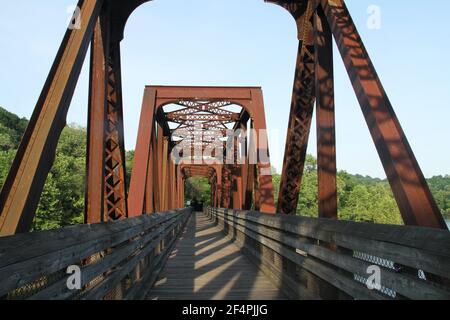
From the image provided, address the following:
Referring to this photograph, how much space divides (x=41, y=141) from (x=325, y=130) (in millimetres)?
3445

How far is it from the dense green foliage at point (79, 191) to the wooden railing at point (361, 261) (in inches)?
1385

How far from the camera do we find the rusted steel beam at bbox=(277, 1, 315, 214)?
6660 millimetres

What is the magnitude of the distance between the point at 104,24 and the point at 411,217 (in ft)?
16.8

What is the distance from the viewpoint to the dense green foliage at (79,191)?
125ft

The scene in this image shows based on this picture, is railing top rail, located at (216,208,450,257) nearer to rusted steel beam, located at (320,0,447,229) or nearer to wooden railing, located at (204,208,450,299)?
wooden railing, located at (204,208,450,299)

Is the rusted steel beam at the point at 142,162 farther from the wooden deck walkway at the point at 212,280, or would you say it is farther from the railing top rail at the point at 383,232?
the railing top rail at the point at 383,232

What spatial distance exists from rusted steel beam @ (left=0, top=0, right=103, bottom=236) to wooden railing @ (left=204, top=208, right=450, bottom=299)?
250 cm

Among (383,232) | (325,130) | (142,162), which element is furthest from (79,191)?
(383,232)

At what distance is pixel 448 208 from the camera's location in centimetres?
11294

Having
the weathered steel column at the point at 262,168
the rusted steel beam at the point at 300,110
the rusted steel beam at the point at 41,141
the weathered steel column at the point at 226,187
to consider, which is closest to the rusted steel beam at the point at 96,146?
the rusted steel beam at the point at 41,141

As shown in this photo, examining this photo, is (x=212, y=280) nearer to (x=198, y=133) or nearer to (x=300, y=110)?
(x=300, y=110)

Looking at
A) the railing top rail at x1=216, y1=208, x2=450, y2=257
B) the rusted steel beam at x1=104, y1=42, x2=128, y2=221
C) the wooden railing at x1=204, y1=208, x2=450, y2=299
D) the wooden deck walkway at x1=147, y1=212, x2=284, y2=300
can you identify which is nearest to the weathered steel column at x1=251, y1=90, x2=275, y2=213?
the wooden deck walkway at x1=147, y1=212, x2=284, y2=300

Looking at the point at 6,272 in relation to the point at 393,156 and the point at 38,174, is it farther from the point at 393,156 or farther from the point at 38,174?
the point at 393,156
